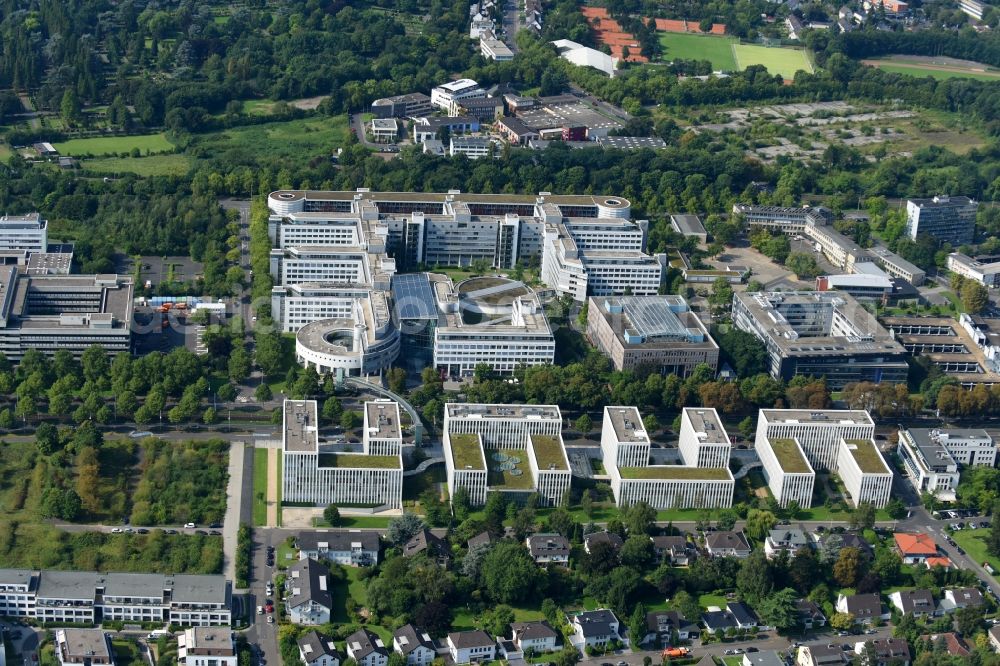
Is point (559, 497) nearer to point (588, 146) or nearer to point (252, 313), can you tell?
point (252, 313)

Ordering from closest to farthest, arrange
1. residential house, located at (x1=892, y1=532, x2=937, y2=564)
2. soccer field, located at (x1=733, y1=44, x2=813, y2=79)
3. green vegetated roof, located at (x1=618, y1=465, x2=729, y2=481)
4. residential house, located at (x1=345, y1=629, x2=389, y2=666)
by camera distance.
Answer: residential house, located at (x1=345, y1=629, x2=389, y2=666), residential house, located at (x1=892, y1=532, x2=937, y2=564), green vegetated roof, located at (x1=618, y1=465, x2=729, y2=481), soccer field, located at (x1=733, y1=44, x2=813, y2=79)

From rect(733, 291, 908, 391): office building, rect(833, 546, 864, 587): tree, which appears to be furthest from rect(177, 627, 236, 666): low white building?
rect(733, 291, 908, 391): office building

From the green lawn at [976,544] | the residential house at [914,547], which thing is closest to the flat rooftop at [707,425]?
the residential house at [914,547]

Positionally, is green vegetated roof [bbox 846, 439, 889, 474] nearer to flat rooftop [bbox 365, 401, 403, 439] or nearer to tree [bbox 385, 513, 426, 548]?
tree [bbox 385, 513, 426, 548]

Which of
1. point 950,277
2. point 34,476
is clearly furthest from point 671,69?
point 34,476

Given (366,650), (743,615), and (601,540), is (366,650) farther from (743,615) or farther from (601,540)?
(743,615)

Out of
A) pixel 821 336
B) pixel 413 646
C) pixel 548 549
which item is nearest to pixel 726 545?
pixel 548 549
